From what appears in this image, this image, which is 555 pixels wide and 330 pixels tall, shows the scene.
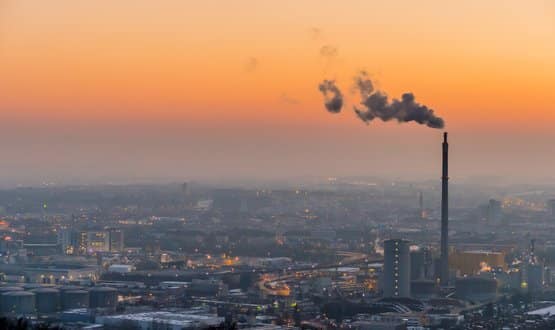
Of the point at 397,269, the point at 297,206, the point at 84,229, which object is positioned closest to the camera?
the point at 397,269

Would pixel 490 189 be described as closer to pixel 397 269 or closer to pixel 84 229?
pixel 84 229

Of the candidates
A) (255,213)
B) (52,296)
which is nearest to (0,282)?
(52,296)

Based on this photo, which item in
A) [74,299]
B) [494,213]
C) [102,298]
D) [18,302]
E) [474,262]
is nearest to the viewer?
[18,302]

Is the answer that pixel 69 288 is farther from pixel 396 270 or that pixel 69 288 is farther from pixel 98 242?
pixel 98 242

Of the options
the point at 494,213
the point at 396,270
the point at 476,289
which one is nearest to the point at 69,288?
the point at 396,270

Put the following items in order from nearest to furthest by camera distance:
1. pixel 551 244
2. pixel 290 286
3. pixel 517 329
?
pixel 517 329
pixel 290 286
pixel 551 244

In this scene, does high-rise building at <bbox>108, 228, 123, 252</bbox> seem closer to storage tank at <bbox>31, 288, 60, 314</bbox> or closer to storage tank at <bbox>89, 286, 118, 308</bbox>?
storage tank at <bbox>89, 286, 118, 308</bbox>

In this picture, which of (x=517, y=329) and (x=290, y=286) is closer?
(x=517, y=329)
